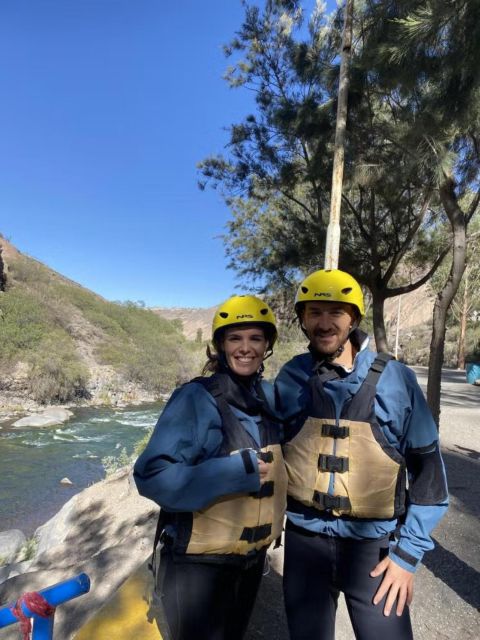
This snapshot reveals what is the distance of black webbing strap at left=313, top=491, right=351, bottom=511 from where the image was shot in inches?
63.6

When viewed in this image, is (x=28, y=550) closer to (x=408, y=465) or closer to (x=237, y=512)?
(x=237, y=512)

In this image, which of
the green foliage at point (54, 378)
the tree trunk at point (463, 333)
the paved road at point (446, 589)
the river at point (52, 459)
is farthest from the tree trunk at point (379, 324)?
the tree trunk at point (463, 333)

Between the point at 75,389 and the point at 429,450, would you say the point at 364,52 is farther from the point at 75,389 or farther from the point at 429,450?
the point at 75,389

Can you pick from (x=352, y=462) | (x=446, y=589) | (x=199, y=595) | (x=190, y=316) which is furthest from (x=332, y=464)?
(x=190, y=316)

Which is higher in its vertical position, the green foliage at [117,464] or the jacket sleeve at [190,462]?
the jacket sleeve at [190,462]

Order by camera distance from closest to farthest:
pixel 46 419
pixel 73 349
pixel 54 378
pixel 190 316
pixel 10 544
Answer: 1. pixel 10 544
2. pixel 46 419
3. pixel 54 378
4. pixel 73 349
5. pixel 190 316

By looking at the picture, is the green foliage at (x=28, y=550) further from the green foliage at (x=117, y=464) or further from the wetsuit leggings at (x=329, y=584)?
the wetsuit leggings at (x=329, y=584)

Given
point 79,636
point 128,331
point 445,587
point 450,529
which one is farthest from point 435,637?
point 128,331

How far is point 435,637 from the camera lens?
2791mm

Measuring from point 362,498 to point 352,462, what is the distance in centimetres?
13

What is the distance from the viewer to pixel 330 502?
5.34ft

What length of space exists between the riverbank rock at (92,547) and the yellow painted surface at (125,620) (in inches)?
26.3

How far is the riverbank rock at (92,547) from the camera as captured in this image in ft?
9.80

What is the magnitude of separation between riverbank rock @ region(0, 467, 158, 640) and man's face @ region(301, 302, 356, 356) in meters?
2.40
